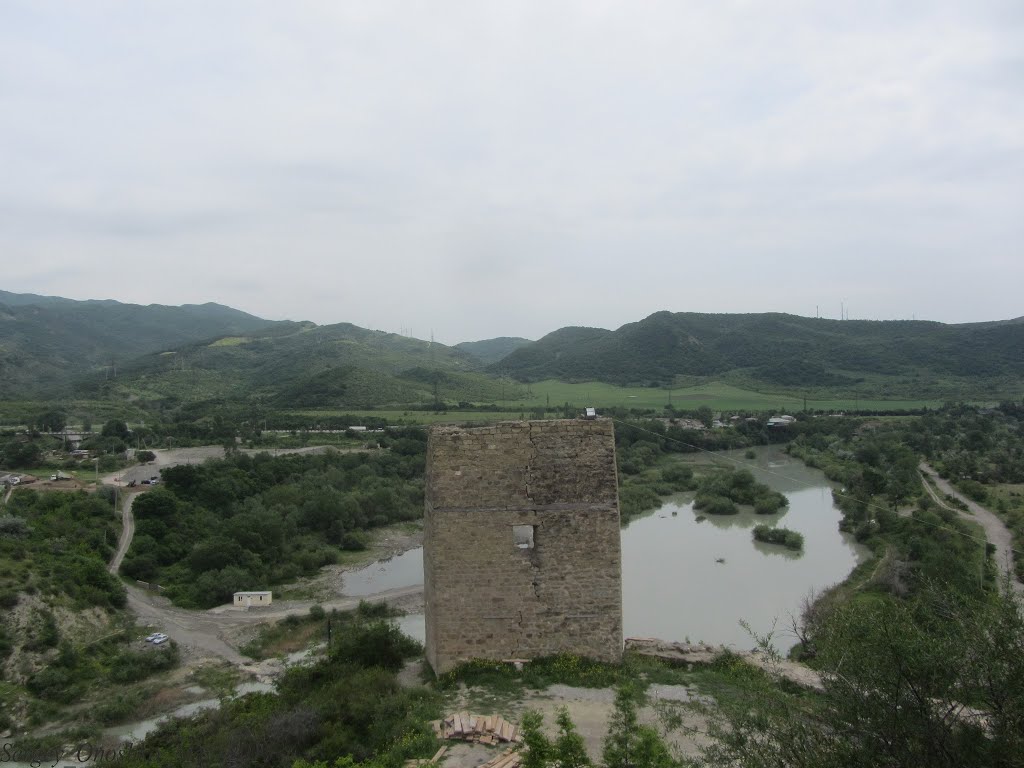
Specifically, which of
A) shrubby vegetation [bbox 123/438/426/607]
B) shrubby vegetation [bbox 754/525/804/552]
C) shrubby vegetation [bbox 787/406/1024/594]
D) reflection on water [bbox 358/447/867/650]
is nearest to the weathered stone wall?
shrubby vegetation [bbox 787/406/1024/594]

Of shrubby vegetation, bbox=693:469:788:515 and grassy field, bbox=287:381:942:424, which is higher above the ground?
grassy field, bbox=287:381:942:424

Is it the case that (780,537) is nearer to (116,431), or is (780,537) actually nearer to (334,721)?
(334,721)

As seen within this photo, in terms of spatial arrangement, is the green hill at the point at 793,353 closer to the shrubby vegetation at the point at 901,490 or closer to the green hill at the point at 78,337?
the shrubby vegetation at the point at 901,490

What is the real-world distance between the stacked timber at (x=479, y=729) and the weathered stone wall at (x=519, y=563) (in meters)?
1.14

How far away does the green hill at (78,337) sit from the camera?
70.7m

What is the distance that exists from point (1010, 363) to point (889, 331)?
15280mm

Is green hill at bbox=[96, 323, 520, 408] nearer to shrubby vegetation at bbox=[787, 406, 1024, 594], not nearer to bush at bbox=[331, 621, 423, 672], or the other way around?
shrubby vegetation at bbox=[787, 406, 1024, 594]

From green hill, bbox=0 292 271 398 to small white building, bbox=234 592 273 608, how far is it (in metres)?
49.0

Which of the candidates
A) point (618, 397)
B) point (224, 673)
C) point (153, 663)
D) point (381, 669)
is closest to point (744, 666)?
point (381, 669)

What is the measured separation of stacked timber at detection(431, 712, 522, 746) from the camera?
5.48 metres

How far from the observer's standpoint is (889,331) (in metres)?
80.1

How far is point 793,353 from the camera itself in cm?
7600

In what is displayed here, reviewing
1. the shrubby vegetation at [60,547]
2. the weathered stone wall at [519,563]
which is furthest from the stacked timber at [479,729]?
the shrubby vegetation at [60,547]

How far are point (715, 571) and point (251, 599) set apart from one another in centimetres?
1512
